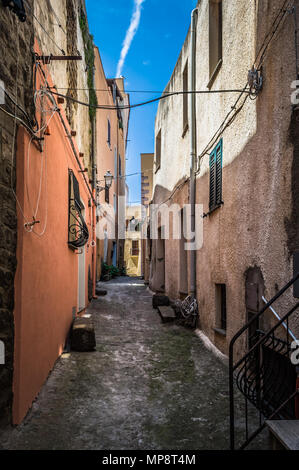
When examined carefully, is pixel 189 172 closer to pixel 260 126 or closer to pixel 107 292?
pixel 260 126

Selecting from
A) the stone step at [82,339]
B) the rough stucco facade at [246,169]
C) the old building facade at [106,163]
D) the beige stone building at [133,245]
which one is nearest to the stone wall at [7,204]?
the rough stucco facade at [246,169]

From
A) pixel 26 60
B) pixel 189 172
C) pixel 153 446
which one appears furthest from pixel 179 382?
pixel 189 172

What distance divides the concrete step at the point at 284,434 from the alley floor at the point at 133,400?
2.49 feet

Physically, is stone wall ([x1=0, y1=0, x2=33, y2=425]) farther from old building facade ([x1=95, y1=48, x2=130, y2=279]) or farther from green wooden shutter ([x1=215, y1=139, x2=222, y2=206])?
old building facade ([x1=95, y1=48, x2=130, y2=279])

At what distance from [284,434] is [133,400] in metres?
2.28

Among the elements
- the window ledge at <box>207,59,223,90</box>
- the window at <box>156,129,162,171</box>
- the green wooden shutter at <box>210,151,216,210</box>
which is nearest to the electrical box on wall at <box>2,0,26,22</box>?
the window ledge at <box>207,59,223,90</box>

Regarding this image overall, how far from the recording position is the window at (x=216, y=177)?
6966 millimetres

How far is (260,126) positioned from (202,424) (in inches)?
139

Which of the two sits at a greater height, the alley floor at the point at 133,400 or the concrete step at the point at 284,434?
the concrete step at the point at 284,434

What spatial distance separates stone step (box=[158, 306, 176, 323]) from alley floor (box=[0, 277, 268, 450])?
3.96 feet

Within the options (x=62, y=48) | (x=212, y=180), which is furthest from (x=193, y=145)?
(x=62, y=48)

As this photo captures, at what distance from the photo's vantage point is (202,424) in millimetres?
4039

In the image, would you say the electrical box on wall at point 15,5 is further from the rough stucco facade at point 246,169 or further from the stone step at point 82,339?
the stone step at point 82,339

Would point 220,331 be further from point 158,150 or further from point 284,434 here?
point 158,150
